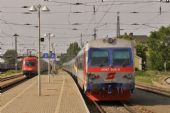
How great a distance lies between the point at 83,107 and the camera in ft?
67.4

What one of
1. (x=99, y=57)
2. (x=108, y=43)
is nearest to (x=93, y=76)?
(x=99, y=57)

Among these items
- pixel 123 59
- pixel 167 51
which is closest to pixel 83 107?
pixel 123 59

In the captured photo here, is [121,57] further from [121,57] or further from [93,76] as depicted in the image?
[93,76]

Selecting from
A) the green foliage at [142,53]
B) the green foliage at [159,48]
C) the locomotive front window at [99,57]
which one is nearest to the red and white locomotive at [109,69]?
the locomotive front window at [99,57]

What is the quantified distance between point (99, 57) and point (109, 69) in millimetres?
843

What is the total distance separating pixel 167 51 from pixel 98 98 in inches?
2585

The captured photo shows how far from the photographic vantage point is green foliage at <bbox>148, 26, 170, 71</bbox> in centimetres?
8756

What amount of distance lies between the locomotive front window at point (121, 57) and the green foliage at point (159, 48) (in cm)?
6357

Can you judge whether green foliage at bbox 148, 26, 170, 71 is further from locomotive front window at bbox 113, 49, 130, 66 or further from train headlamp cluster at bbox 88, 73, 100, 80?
train headlamp cluster at bbox 88, 73, 100, 80

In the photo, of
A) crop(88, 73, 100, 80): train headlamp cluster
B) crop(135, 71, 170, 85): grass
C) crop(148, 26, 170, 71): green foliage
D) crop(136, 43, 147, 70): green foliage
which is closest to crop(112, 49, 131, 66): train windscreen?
crop(88, 73, 100, 80): train headlamp cluster

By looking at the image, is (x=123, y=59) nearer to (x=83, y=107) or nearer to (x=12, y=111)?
(x=83, y=107)

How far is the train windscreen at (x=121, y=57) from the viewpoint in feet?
79.2

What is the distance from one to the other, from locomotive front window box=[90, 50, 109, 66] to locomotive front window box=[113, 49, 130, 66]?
0.39 metres

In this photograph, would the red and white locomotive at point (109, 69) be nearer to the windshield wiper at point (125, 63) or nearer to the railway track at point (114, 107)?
the windshield wiper at point (125, 63)
